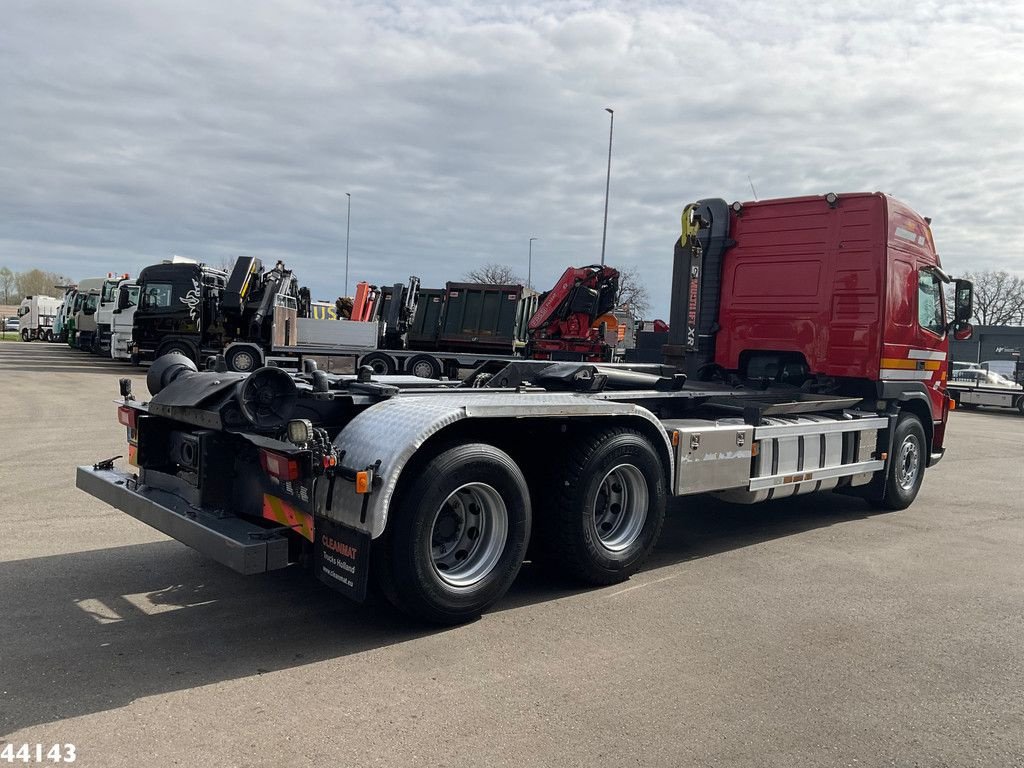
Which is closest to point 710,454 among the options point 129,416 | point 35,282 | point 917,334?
point 917,334

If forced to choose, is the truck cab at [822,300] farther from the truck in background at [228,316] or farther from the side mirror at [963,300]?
the truck in background at [228,316]

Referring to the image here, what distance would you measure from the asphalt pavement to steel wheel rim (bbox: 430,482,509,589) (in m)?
0.34

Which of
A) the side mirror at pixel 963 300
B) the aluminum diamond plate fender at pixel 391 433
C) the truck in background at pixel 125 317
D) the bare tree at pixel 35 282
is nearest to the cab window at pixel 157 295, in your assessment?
the truck in background at pixel 125 317

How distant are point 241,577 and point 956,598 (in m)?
4.86

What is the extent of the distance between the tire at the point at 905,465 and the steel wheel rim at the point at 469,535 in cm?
531

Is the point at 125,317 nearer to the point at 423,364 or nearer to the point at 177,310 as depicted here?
the point at 177,310

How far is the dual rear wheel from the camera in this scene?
4316 mm

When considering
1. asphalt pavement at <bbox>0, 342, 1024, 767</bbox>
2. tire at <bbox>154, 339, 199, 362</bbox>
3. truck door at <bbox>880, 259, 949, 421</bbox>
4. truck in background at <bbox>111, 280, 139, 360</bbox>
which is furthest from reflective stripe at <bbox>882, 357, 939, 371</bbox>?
truck in background at <bbox>111, 280, 139, 360</bbox>

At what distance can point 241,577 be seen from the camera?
17.7ft

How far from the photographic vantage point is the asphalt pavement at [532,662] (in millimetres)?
3330

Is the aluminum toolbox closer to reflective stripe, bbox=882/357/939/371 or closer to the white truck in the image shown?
reflective stripe, bbox=882/357/939/371

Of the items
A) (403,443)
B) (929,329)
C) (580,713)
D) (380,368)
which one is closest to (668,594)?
(580,713)

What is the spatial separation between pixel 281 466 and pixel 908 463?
7213 mm

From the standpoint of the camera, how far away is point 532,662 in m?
4.18
